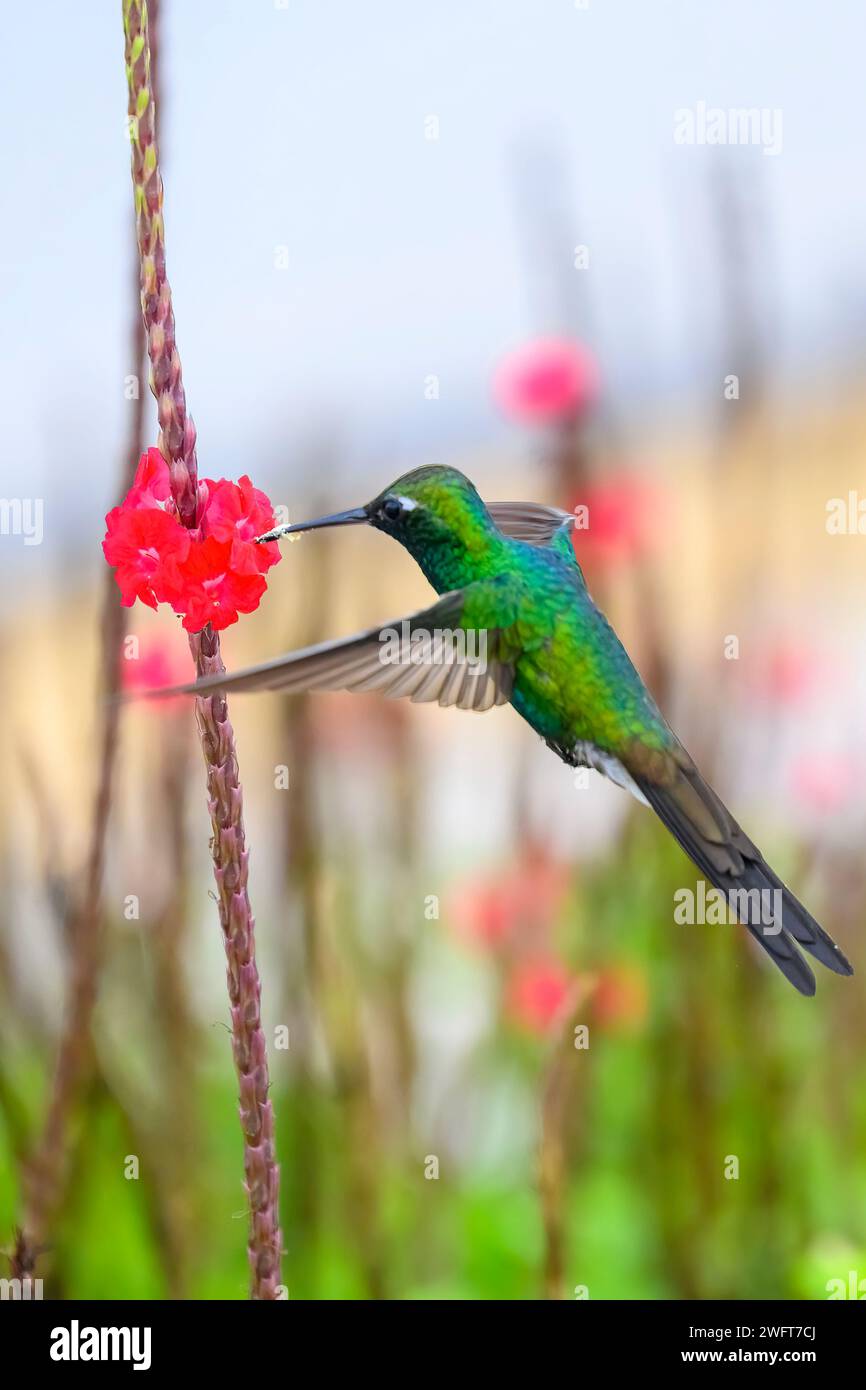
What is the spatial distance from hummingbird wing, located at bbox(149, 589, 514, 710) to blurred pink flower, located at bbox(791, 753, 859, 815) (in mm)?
1097

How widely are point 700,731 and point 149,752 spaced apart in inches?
29.3

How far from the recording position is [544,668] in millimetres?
1321

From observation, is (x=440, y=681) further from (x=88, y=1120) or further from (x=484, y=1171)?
(x=484, y=1171)

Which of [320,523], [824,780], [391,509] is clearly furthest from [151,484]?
[824,780]

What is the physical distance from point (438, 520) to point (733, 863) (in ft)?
1.27

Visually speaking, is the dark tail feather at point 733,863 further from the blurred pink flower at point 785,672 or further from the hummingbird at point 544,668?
the blurred pink flower at point 785,672

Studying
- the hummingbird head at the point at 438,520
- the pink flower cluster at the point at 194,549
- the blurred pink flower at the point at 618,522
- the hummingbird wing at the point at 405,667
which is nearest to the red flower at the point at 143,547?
the pink flower cluster at the point at 194,549

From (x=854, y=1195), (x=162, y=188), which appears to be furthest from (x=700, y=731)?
(x=162, y=188)

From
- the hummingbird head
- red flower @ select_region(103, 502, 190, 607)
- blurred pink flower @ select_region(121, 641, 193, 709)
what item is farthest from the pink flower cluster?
blurred pink flower @ select_region(121, 641, 193, 709)

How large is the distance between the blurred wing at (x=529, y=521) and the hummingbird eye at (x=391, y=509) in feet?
0.91

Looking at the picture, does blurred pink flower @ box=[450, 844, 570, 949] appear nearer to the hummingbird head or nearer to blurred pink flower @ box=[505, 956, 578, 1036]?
blurred pink flower @ box=[505, 956, 578, 1036]

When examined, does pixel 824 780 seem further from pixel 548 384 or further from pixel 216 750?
pixel 216 750

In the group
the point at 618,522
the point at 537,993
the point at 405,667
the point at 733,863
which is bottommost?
the point at 537,993

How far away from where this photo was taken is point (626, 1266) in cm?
225
